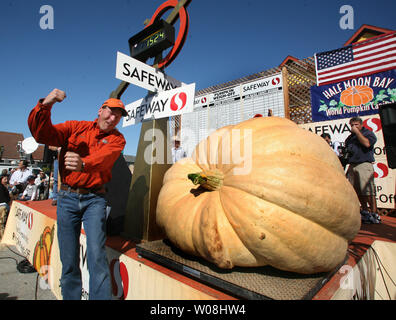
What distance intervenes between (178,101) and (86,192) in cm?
114

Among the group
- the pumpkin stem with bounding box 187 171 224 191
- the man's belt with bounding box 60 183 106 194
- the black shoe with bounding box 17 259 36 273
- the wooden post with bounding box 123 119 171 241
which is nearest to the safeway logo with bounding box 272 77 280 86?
the wooden post with bounding box 123 119 171 241

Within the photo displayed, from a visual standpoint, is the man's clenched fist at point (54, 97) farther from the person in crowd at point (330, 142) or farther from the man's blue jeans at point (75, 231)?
the person in crowd at point (330, 142)

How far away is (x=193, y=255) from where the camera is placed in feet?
4.88

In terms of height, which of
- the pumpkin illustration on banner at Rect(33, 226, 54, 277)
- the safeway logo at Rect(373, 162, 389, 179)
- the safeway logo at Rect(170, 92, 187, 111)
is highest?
the safeway logo at Rect(170, 92, 187, 111)

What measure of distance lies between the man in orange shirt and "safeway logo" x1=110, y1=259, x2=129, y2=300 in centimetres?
22

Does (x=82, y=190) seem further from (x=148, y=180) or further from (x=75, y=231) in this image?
(x=148, y=180)

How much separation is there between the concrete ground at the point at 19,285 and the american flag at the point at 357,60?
803 centimetres

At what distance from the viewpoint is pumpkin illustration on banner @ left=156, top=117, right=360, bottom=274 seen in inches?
43.6

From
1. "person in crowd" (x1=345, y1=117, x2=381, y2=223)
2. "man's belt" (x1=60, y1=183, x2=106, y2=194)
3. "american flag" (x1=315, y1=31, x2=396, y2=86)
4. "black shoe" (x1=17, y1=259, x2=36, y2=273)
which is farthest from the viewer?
"american flag" (x1=315, y1=31, x2=396, y2=86)

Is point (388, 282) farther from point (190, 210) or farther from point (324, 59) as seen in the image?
point (324, 59)

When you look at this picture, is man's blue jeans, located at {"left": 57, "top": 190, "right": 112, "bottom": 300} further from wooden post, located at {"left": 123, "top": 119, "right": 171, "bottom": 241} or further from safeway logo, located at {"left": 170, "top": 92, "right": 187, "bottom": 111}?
safeway logo, located at {"left": 170, "top": 92, "right": 187, "bottom": 111}

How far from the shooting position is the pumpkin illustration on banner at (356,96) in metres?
A: 5.58

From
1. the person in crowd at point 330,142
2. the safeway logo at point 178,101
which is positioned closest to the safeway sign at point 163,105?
the safeway logo at point 178,101
